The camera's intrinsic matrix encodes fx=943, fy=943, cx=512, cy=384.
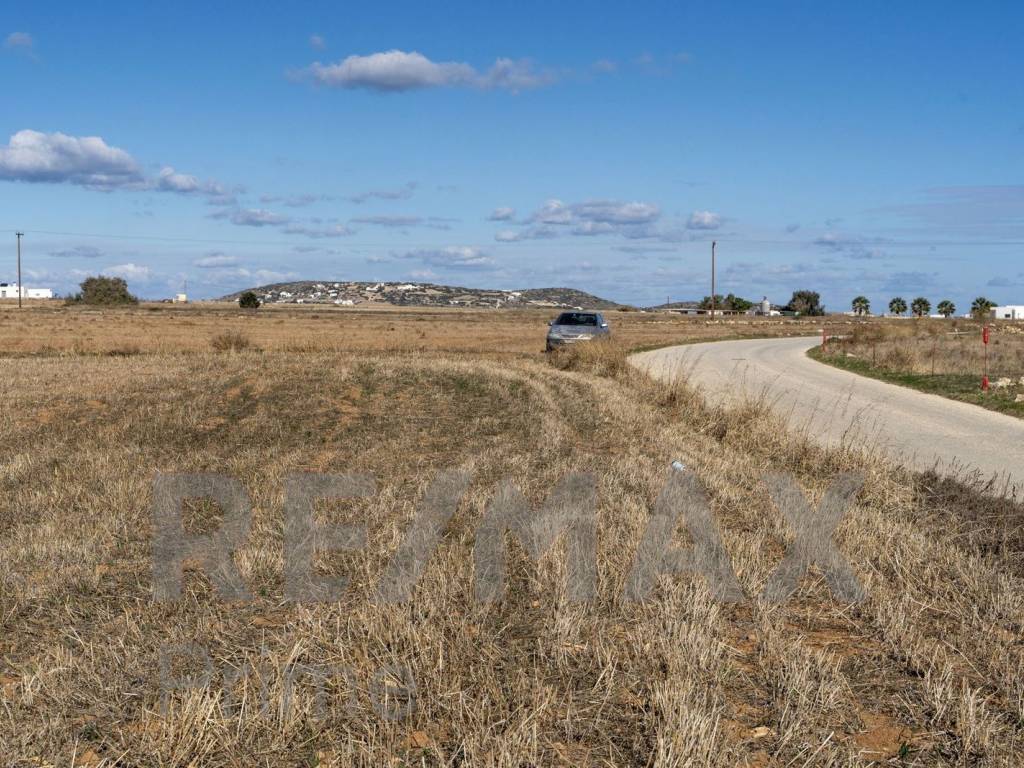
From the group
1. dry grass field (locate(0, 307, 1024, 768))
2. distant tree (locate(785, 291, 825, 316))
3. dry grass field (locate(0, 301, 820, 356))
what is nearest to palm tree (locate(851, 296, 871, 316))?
distant tree (locate(785, 291, 825, 316))

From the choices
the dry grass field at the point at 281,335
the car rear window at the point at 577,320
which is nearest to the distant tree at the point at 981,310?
the dry grass field at the point at 281,335

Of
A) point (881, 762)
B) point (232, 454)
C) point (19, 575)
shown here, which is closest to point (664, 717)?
point (881, 762)

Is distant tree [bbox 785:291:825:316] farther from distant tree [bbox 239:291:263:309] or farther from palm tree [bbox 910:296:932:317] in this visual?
distant tree [bbox 239:291:263:309]

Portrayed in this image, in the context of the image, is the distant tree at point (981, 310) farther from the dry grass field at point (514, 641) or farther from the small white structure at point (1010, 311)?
the dry grass field at point (514, 641)

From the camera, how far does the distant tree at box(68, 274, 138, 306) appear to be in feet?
390

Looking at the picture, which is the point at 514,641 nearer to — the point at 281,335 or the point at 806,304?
the point at 281,335

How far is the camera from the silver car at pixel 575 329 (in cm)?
3009

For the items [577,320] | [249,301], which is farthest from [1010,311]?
[577,320]

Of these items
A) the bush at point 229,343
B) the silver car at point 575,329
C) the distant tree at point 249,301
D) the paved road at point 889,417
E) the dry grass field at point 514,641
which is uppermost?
the distant tree at point 249,301

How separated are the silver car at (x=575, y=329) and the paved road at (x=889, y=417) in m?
2.78

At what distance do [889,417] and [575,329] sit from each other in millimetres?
15169

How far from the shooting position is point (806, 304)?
176 m

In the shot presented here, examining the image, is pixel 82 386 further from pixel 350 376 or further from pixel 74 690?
pixel 74 690

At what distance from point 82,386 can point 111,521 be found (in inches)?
415
